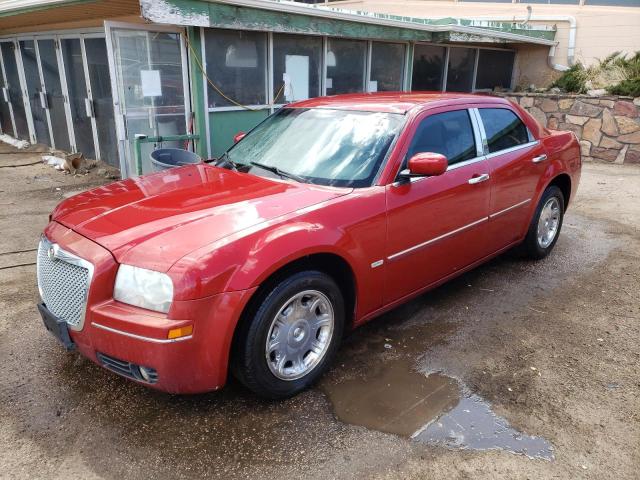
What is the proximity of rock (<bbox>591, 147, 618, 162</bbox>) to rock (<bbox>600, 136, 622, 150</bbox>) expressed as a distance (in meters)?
0.08

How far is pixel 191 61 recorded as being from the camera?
24.0 feet

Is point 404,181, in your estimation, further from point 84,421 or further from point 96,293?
point 84,421

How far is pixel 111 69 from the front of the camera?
6.99m

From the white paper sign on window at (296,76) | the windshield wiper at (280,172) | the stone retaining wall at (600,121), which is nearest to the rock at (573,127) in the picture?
the stone retaining wall at (600,121)

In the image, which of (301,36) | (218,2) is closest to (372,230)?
(218,2)

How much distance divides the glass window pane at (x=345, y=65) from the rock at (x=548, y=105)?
4402 millimetres

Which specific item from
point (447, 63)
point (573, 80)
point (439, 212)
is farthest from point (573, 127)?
point (439, 212)

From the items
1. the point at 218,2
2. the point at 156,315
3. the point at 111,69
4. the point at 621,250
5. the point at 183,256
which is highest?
the point at 218,2

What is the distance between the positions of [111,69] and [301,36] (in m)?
3.10

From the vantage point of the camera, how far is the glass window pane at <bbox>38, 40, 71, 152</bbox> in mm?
9695

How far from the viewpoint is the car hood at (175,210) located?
2623mm

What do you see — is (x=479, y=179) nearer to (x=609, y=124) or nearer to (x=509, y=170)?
(x=509, y=170)

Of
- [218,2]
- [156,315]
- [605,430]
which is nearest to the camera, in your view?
[156,315]

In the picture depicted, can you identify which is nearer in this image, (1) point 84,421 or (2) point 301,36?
(1) point 84,421
